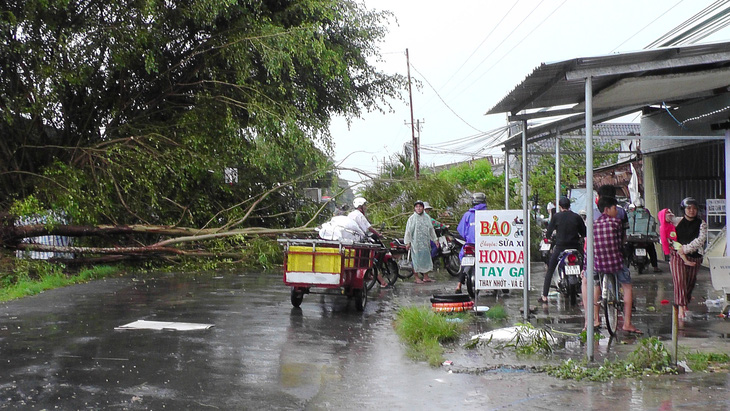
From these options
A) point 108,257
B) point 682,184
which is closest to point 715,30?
point 682,184

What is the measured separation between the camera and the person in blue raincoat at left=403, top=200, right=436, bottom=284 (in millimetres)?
15859

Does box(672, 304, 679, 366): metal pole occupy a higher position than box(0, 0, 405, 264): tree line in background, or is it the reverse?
box(0, 0, 405, 264): tree line in background

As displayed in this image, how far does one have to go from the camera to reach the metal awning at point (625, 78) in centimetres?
727

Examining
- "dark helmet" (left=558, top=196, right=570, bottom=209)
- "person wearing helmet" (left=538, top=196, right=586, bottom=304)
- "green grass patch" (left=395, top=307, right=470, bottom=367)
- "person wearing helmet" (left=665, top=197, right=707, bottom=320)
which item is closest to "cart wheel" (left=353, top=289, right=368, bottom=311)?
"green grass patch" (left=395, top=307, right=470, bottom=367)

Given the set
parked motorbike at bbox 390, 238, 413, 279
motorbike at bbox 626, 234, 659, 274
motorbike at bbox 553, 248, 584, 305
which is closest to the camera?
motorbike at bbox 553, 248, 584, 305

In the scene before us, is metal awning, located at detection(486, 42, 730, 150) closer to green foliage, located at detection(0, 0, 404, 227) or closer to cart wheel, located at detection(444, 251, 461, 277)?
cart wheel, located at detection(444, 251, 461, 277)

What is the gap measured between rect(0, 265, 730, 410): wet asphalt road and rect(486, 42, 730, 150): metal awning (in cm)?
288

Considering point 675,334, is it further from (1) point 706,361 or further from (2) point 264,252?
(2) point 264,252

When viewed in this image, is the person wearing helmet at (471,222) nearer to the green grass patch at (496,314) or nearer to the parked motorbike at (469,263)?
the parked motorbike at (469,263)

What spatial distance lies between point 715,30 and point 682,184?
8572 millimetres

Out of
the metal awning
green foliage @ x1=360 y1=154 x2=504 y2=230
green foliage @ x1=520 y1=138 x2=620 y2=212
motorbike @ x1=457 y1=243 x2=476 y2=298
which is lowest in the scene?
motorbike @ x1=457 y1=243 x2=476 y2=298

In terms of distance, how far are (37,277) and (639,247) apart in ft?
42.2

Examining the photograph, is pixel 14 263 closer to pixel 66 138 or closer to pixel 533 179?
pixel 66 138

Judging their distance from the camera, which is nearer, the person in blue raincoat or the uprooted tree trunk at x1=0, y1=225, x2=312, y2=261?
the person in blue raincoat
